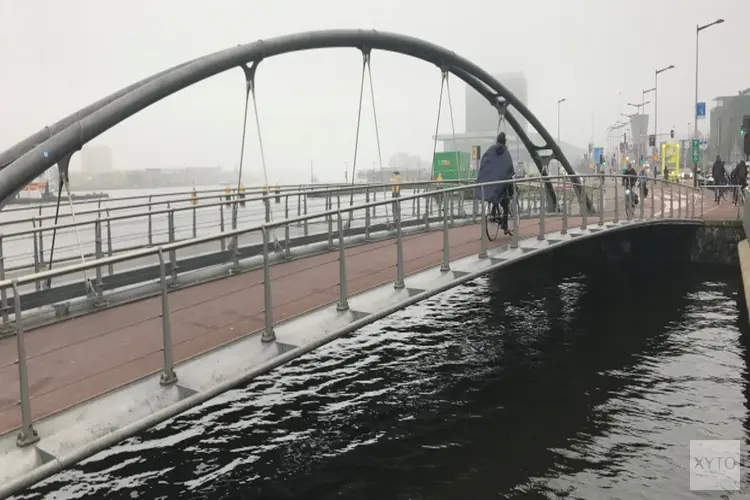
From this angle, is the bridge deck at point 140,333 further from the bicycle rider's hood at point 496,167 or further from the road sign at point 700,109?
the road sign at point 700,109

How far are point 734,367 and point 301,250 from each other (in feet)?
23.1

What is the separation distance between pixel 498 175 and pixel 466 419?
468cm

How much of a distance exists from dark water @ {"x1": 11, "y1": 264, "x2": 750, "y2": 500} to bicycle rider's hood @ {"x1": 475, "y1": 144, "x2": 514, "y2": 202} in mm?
2881

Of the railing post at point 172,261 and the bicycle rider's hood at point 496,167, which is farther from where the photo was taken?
the bicycle rider's hood at point 496,167


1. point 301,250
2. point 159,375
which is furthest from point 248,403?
point 159,375

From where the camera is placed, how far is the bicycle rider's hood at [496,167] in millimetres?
11156

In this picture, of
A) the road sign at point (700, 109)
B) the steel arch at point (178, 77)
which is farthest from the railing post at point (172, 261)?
the road sign at point (700, 109)

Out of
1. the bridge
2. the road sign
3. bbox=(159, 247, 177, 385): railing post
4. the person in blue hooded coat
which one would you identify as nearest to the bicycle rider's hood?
the person in blue hooded coat

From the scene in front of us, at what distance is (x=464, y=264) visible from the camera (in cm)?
902

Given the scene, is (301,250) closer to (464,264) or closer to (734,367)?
(464,264)

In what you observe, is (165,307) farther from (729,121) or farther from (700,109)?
(729,121)

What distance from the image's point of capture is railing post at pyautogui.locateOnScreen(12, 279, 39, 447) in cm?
413

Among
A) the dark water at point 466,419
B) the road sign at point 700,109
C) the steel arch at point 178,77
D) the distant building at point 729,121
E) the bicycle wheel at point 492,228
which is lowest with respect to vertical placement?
the dark water at point 466,419

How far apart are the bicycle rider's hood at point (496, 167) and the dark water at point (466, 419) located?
288 centimetres
